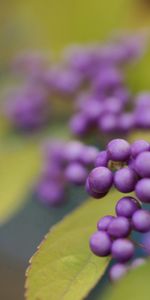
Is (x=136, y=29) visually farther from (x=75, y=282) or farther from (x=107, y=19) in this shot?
(x=75, y=282)

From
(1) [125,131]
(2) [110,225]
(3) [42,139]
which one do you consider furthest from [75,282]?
(3) [42,139]

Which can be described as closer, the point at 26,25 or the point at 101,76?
the point at 101,76

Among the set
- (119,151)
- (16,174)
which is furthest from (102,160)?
(16,174)

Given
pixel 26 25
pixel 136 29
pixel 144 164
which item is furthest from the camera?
pixel 26 25

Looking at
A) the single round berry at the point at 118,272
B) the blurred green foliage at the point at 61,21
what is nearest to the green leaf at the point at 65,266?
the single round berry at the point at 118,272

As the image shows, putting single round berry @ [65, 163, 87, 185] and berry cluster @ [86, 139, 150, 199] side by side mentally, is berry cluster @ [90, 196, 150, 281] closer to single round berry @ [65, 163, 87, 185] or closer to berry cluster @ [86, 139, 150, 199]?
berry cluster @ [86, 139, 150, 199]

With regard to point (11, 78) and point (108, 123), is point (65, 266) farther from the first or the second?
point (11, 78)
